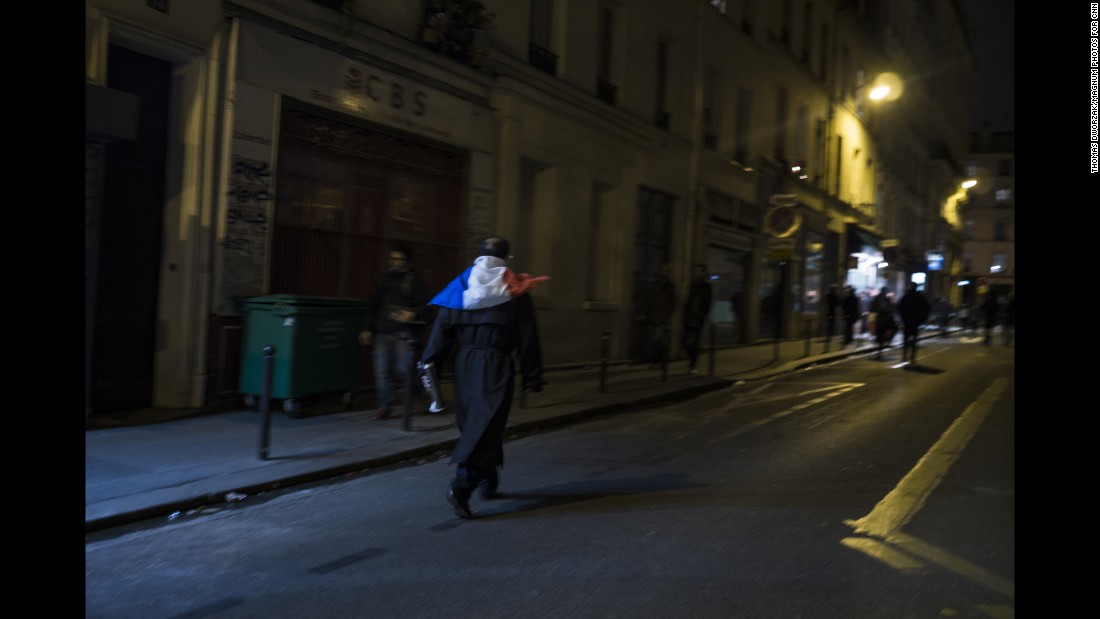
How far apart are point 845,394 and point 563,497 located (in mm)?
8277

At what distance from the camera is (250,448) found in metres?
7.80

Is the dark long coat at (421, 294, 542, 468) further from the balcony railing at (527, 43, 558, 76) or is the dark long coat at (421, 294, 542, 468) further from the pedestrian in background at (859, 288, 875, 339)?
the pedestrian in background at (859, 288, 875, 339)

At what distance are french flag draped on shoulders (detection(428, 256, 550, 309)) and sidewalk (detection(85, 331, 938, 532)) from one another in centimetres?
195

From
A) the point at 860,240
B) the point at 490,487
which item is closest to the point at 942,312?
the point at 860,240

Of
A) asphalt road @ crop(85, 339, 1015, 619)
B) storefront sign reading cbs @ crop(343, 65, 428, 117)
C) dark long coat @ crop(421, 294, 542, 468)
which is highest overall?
storefront sign reading cbs @ crop(343, 65, 428, 117)

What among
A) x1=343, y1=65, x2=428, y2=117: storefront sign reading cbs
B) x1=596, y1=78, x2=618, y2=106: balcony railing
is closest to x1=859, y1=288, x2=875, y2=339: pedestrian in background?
x1=596, y1=78, x2=618, y2=106: balcony railing

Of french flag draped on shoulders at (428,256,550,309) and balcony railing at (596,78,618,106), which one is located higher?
balcony railing at (596,78,618,106)

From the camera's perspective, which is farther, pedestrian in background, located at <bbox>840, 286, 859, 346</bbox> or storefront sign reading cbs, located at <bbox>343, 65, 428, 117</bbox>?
pedestrian in background, located at <bbox>840, 286, 859, 346</bbox>

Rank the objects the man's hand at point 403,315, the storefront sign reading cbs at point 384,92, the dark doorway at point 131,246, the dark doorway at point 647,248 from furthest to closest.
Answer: the dark doorway at point 647,248 < the storefront sign reading cbs at point 384,92 < the man's hand at point 403,315 < the dark doorway at point 131,246

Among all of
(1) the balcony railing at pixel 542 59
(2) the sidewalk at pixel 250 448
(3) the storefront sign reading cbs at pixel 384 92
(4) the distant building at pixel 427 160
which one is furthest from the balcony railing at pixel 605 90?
(2) the sidewalk at pixel 250 448

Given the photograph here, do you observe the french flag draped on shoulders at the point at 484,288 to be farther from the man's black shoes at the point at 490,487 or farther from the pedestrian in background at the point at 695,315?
the pedestrian in background at the point at 695,315

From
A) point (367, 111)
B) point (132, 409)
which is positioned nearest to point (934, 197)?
point (367, 111)

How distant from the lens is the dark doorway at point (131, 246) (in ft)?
28.6

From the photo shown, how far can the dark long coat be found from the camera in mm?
5957
